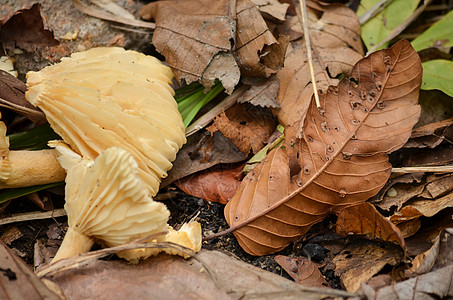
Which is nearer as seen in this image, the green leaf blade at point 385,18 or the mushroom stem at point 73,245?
the mushroom stem at point 73,245

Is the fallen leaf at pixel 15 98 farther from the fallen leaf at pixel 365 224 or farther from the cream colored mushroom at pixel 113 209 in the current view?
the fallen leaf at pixel 365 224

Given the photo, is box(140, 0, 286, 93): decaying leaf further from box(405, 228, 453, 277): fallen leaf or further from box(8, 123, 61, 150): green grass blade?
box(405, 228, 453, 277): fallen leaf

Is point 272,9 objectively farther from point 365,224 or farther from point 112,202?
point 112,202

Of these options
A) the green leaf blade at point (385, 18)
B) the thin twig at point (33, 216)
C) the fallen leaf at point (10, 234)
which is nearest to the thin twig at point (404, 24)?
the green leaf blade at point (385, 18)

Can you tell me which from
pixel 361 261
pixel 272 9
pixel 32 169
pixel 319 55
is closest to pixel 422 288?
pixel 361 261

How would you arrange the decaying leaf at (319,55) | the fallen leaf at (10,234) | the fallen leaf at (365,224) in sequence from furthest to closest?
the decaying leaf at (319,55), the fallen leaf at (10,234), the fallen leaf at (365,224)

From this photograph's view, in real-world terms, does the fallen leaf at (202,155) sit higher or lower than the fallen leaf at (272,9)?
lower

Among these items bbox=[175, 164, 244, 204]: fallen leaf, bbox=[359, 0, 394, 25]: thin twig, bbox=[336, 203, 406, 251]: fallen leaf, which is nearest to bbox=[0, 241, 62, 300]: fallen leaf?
bbox=[175, 164, 244, 204]: fallen leaf
